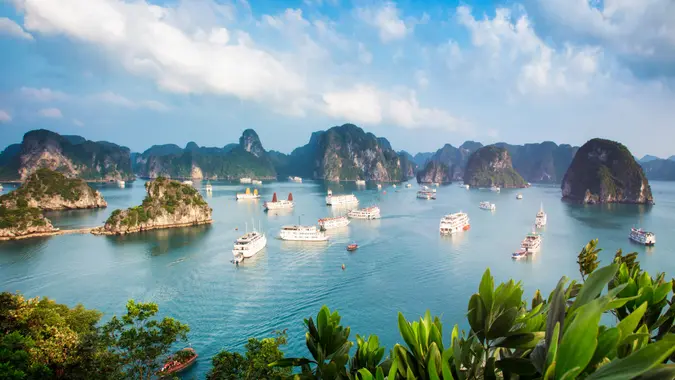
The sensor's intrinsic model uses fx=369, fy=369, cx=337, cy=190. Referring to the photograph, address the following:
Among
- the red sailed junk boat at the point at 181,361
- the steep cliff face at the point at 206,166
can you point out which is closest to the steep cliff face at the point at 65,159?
the steep cliff face at the point at 206,166

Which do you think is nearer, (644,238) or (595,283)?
→ (595,283)

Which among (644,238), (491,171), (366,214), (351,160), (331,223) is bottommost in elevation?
(644,238)

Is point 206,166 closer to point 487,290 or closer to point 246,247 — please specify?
point 246,247

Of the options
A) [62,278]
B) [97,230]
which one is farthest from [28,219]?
[62,278]

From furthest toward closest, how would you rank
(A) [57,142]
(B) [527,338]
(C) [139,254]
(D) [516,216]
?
(A) [57,142] < (D) [516,216] < (C) [139,254] < (B) [527,338]

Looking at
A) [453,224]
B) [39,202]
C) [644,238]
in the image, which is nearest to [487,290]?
[453,224]

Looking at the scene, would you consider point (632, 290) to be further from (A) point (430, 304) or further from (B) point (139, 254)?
(B) point (139, 254)

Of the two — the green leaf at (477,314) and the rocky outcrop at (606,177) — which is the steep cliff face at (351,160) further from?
the green leaf at (477,314)
